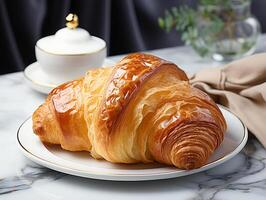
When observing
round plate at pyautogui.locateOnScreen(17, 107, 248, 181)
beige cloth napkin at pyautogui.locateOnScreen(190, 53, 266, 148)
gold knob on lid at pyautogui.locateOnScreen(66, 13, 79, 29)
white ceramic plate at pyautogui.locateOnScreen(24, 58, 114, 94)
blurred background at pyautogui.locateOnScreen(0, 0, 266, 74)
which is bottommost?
blurred background at pyautogui.locateOnScreen(0, 0, 266, 74)

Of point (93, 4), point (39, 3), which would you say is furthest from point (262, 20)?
point (39, 3)

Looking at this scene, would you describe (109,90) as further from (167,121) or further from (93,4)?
(93,4)

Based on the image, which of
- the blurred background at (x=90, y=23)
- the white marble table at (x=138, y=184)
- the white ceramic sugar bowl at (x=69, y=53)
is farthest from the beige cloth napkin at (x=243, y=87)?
the blurred background at (x=90, y=23)

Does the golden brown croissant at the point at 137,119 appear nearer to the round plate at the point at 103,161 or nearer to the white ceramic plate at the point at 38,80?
the round plate at the point at 103,161

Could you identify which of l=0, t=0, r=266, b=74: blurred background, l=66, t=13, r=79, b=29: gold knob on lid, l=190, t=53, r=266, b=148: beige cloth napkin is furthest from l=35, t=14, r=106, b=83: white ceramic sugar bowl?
l=0, t=0, r=266, b=74: blurred background

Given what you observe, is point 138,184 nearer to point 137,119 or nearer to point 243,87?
point 137,119

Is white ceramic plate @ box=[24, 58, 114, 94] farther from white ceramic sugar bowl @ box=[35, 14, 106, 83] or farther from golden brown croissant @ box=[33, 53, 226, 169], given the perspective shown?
golden brown croissant @ box=[33, 53, 226, 169]
